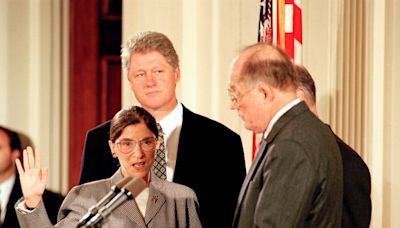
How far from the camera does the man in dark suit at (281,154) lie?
2.96 meters

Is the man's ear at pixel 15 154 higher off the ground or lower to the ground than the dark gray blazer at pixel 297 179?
lower

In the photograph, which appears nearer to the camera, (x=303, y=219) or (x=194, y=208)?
(x=303, y=219)

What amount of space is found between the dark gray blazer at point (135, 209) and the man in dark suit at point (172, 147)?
0.23 meters

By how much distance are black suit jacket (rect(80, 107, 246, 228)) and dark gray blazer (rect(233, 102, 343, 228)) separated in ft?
2.35

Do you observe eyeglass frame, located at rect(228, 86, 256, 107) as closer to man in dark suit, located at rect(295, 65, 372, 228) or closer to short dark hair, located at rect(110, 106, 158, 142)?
man in dark suit, located at rect(295, 65, 372, 228)

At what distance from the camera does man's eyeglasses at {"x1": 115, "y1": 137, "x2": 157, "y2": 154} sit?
139 inches

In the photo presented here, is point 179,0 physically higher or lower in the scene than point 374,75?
higher

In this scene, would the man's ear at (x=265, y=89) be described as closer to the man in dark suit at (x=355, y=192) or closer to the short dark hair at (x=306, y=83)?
the man in dark suit at (x=355, y=192)

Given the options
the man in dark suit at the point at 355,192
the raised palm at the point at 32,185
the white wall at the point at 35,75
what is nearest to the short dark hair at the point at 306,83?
the man in dark suit at the point at 355,192

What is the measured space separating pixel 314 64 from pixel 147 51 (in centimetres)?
131

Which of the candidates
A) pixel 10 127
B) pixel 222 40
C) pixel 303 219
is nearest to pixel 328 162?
pixel 303 219

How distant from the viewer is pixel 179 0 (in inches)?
214

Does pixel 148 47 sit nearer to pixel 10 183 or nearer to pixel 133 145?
pixel 133 145

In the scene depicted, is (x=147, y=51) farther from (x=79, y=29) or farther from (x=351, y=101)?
(x=79, y=29)
